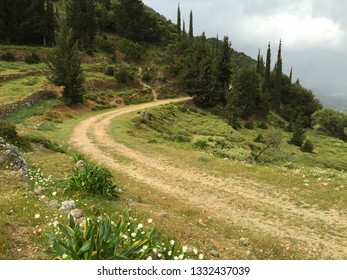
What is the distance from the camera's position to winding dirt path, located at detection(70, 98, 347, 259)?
9500 mm

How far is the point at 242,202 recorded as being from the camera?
11969 mm

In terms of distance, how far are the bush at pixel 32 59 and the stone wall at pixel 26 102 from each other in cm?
1477

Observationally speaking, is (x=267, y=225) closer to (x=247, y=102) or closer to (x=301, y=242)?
(x=301, y=242)

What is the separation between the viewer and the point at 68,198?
8.50 metres

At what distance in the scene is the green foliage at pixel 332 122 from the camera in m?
62.9

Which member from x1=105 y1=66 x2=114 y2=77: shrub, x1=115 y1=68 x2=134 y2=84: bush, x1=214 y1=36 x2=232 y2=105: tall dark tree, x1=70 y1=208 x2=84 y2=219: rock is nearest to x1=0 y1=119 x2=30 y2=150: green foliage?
x1=70 y1=208 x2=84 y2=219: rock

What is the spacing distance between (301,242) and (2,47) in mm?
50073

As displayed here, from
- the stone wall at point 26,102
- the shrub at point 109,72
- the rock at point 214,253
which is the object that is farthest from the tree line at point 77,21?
the rock at point 214,253

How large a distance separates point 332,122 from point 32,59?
184 feet

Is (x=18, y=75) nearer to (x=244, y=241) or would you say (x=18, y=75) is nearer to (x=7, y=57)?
(x=7, y=57)

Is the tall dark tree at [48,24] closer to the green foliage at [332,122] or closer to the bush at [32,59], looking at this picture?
the bush at [32,59]

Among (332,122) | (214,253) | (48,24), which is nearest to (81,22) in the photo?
(48,24)

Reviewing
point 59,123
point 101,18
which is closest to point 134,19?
point 101,18

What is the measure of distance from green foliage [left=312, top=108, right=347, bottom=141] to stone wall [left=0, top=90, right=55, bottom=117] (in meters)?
52.7
